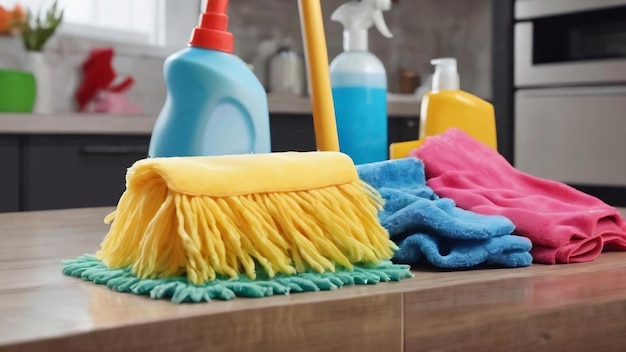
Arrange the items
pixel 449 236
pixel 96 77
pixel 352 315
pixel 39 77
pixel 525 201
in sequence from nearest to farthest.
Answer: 1. pixel 352 315
2. pixel 449 236
3. pixel 525 201
4. pixel 39 77
5. pixel 96 77

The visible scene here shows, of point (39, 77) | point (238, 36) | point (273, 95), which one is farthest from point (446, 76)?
point (238, 36)

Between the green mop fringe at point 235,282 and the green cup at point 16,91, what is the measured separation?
75.7 inches

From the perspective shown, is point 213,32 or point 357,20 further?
point 357,20

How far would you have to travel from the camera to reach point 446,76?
38.1 inches

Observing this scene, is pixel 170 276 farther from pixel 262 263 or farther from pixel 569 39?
pixel 569 39

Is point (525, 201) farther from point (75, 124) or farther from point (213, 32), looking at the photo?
point (75, 124)

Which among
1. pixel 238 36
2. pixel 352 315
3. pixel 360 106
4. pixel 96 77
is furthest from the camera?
pixel 238 36

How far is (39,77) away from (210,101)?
2.00 meters

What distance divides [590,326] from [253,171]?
25cm

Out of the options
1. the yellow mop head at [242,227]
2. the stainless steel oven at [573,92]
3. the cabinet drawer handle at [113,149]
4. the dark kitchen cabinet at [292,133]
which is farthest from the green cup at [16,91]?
the yellow mop head at [242,227]

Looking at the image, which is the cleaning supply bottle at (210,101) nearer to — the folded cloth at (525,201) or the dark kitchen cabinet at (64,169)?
the folded cloth at (525,201)

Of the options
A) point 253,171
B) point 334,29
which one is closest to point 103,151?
point 334,29

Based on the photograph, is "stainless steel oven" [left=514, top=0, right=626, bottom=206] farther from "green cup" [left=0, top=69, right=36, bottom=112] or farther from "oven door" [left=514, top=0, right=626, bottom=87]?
"green cup" [left=0, top=69, right=36, bottom=112]

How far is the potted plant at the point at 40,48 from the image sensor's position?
8.24 feet
